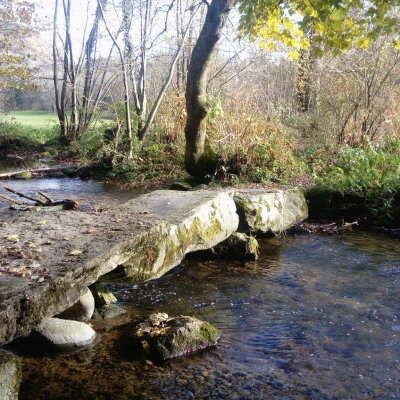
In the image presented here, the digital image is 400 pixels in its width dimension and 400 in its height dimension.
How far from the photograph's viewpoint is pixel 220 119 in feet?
31.3

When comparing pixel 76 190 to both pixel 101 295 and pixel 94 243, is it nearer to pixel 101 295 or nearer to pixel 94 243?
pixel 101 295

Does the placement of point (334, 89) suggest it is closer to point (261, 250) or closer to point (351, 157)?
point (351, 157)

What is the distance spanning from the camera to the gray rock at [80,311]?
3711mm

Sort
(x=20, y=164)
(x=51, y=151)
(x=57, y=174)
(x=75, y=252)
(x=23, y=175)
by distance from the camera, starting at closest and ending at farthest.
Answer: (x=75, y=252), (x=23, y=175), (x=57, y=174), (x=20, y=164), (x=51, y=151)

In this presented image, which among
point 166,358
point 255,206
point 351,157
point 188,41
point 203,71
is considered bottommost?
point 166,358

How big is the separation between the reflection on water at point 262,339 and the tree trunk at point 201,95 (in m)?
3.91

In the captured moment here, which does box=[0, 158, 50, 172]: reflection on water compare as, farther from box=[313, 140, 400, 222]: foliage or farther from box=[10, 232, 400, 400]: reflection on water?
box=[10, 232, 400, 400]: reflection on water

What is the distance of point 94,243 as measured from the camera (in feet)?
11.6

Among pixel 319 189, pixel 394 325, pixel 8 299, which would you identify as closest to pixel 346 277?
pixel 394 325

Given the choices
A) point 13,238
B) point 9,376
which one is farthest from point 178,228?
point 9,376

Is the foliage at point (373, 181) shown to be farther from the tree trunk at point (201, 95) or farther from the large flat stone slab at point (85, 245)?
the large flat stone slab at point (85, 245)

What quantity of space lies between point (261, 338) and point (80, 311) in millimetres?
1533

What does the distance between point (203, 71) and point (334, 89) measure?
17.4 ft

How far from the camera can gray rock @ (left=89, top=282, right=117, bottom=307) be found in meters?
4.10
